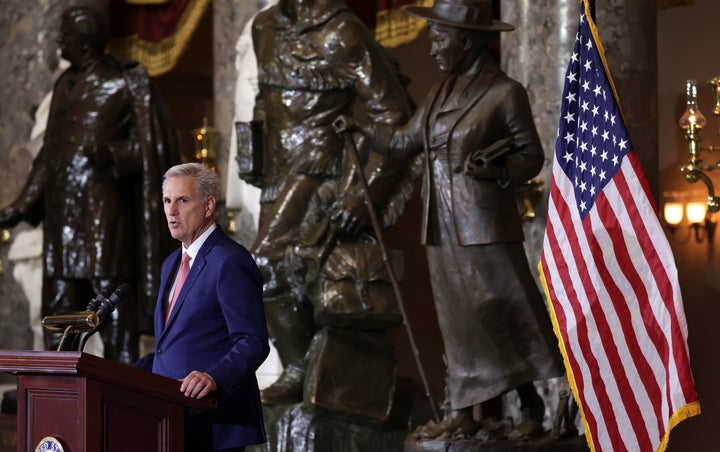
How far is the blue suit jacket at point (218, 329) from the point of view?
397 cm

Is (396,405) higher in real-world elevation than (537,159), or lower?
lower

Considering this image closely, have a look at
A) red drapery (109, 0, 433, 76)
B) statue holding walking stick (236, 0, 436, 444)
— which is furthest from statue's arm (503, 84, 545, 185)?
red drapery (109, 0, 433, 76)

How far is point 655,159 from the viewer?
6836 millimetres

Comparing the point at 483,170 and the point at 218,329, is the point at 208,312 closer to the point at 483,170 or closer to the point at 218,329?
the point at 218,329

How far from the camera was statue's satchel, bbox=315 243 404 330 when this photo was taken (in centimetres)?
690

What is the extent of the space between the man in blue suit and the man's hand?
0.18m

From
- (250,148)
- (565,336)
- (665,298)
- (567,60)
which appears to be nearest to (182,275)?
(565,336)

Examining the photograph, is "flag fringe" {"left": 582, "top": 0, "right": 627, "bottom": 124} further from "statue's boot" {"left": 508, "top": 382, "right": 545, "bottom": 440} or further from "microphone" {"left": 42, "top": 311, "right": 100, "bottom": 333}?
"microphone" {"left": 42, "top": 311, "right": 100, "bottom": 333}

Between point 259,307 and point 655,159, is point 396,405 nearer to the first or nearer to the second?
point 655,159

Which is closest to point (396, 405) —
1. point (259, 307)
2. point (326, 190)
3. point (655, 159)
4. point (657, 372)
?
point (326, 190)

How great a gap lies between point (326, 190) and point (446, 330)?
1604 millimetres

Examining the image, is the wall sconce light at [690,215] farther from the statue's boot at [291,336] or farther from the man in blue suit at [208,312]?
the man in blue suit at [208,312]

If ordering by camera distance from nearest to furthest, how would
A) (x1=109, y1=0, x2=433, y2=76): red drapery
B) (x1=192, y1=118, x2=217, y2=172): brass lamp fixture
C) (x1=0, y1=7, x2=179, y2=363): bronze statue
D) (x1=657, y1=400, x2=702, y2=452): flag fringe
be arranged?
(x1=657, y1=400, x2=702, y2=452): flag fringe
(x1=0, y1=7, x2=179, y2=363): bronze statue
(x1=192, y1=118, x2=217, y2=172): brass lamp fixture
(x1=109, y1=0, x2=433, y2=76): red drapery

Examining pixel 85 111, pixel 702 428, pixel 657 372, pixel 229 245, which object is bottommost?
pixel 702 428
